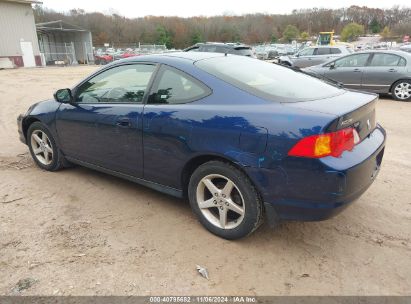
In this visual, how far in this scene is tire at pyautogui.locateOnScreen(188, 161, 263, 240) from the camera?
2875 mm

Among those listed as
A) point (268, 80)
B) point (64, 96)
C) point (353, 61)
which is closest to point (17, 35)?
point (353, 61)

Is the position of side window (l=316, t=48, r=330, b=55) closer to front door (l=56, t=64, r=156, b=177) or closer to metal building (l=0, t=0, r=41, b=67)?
front door (l=56, t=64, r=156, b=177)

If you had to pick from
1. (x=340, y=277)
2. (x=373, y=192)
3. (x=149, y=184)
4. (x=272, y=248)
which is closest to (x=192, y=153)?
(x=149, y=184)

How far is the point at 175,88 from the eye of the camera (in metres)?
3.34

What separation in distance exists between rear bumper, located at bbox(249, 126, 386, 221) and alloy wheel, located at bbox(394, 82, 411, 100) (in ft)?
28.4

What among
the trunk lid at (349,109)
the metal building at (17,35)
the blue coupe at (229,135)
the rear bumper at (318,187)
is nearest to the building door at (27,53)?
the metal building at (17,35)

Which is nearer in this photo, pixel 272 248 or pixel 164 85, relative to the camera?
pixel 272 248

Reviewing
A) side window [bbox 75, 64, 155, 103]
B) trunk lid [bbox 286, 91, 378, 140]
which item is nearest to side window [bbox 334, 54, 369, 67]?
trunk lid [bbox 286, 91, 378, 140]

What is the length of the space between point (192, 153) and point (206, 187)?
335 mm

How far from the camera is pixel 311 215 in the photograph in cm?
268

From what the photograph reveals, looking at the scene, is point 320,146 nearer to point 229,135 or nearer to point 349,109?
point 349,109

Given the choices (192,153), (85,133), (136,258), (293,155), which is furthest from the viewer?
(85,133)

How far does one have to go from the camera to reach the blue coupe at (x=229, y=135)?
2611 mm

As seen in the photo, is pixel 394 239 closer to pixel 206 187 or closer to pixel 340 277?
pixel 340 277
